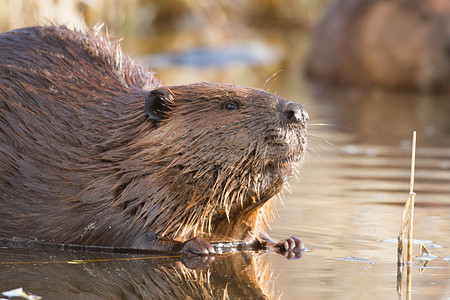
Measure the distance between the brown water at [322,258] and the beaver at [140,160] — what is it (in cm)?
18

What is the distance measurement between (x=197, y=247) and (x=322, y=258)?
0.52 metres

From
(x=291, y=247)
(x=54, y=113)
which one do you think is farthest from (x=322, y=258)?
(x=54, y=113)

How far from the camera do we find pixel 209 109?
3994mm

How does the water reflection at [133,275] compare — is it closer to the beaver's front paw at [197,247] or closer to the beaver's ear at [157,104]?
the beaver's front paw at [197,247]

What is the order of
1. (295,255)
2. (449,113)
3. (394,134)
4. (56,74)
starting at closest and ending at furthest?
(295,255)
(56,74)
(394,134)
(449,113)

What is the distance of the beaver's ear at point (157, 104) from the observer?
4.02 meters

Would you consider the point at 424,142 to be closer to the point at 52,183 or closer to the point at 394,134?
the point at 394,134

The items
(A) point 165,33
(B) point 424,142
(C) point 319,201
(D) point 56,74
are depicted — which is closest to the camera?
(D) point 56,74

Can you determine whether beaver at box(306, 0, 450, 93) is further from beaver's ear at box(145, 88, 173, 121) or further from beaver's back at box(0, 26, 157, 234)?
beaver's ear at box(145, 88, 173, 121)

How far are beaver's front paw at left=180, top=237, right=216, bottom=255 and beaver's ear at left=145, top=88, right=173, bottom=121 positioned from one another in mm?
571

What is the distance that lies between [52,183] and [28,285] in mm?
911

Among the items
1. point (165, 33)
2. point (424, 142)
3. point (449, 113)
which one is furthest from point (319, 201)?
point (165, 33)

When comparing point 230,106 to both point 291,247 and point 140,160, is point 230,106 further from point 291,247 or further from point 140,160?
point 291,247

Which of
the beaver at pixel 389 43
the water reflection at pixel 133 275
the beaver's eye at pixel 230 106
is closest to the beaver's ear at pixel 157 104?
the beaver's eye at pixel 230 106
